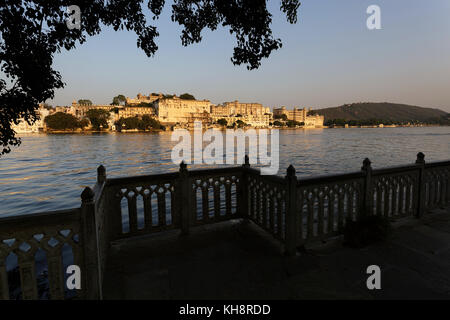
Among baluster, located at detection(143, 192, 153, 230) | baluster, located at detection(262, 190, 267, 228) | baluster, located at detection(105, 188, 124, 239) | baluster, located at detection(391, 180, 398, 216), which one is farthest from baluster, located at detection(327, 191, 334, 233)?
baluster, located at detection(105, 188, 124, 239)

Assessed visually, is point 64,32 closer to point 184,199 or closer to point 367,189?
point 184,199

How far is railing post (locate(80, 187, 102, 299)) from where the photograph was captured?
3.22 m

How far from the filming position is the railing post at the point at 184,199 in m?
5.96

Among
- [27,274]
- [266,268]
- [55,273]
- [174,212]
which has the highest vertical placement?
[27,274]

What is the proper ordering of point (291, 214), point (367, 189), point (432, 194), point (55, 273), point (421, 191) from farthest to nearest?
1. point (432, 194)
2. point (421, 191)
3. point (367, 189)
4. point (291, 214)
5. point (55, 273)

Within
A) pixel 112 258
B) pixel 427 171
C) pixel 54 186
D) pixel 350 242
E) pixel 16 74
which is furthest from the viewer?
pixel 54 186

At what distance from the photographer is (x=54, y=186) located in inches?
848

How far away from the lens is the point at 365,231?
18.0 feet

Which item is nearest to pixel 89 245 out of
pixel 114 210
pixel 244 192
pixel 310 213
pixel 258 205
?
pixel 114 210

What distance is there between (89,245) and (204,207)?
334 centimetres

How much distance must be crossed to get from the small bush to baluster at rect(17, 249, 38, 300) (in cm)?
540
